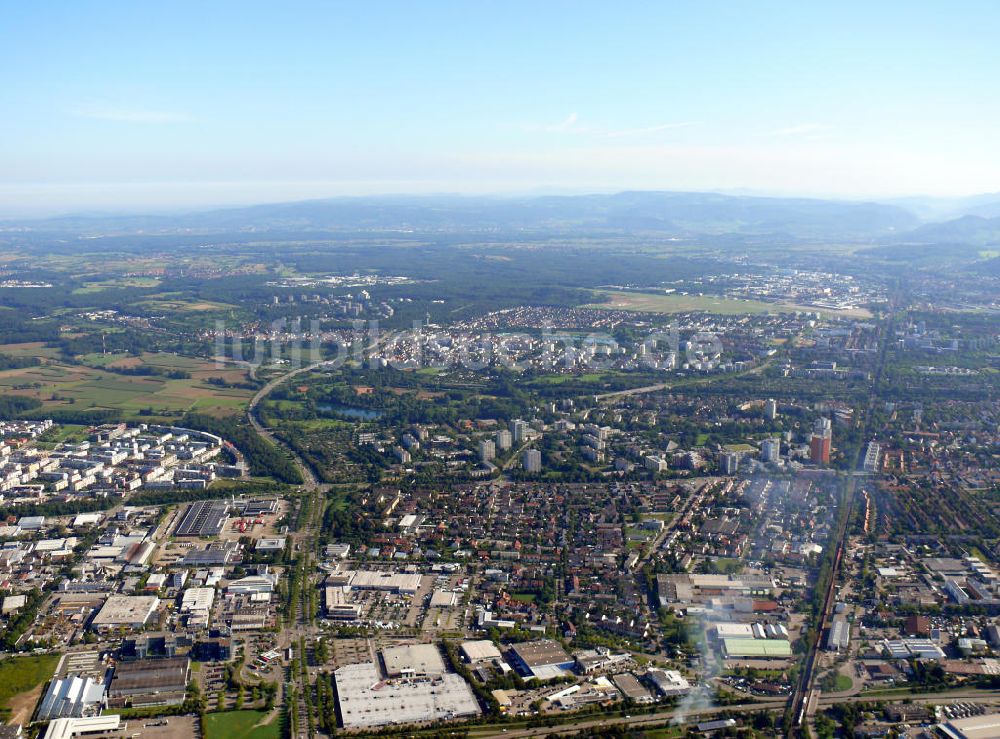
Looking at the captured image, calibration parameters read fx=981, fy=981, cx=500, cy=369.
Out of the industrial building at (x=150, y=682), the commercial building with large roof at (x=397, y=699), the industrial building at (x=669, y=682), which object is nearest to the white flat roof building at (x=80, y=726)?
the industrial building at (x=150, y=682)

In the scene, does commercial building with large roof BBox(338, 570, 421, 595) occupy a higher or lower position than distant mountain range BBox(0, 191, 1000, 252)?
higher

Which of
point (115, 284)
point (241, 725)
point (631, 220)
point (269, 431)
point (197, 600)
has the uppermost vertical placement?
point (197, 600)

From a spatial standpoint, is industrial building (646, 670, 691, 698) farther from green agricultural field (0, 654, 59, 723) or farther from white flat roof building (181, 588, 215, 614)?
green agricultural field (0, 654, 59, 723)

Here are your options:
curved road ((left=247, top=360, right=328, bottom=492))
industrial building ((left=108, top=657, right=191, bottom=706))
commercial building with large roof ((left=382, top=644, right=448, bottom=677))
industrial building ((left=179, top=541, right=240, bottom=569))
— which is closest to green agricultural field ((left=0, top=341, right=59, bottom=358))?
curved road ((left=247, top=360, right=328, bottom=492))

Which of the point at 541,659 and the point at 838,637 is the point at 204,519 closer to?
the point at 541,659

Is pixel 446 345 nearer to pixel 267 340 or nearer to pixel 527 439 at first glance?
pixel 267 340

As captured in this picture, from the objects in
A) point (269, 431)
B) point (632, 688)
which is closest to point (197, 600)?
point (632, 688)
